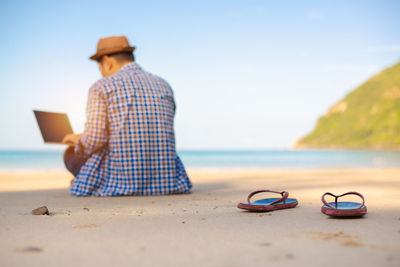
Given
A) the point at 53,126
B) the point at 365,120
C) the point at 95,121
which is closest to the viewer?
the point at 95,121

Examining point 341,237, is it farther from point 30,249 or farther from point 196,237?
point 30,249

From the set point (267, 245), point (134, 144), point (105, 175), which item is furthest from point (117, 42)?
point (267, 245)

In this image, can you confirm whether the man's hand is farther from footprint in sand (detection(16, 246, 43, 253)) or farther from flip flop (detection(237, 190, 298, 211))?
footprint in sand (detection(16, 246, 43, 253))

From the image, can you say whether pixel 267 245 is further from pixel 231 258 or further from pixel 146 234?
pixel 146 234

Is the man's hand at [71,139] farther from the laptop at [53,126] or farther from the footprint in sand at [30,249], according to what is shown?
the footprint in sand at [30,249]

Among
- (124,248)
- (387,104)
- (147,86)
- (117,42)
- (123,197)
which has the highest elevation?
(117,42)

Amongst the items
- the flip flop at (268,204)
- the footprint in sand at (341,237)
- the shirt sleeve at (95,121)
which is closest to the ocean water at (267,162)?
the shirt sleeve at (95,121)

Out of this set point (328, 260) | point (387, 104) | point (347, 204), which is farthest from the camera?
point (387, 104)

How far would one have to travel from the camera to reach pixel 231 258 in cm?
168

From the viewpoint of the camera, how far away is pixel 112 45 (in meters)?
4.31

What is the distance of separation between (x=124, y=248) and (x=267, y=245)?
64cm

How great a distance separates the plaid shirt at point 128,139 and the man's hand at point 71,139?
129mm

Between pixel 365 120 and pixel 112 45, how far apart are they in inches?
3351

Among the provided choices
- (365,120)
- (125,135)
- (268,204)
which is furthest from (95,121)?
(365,120)
